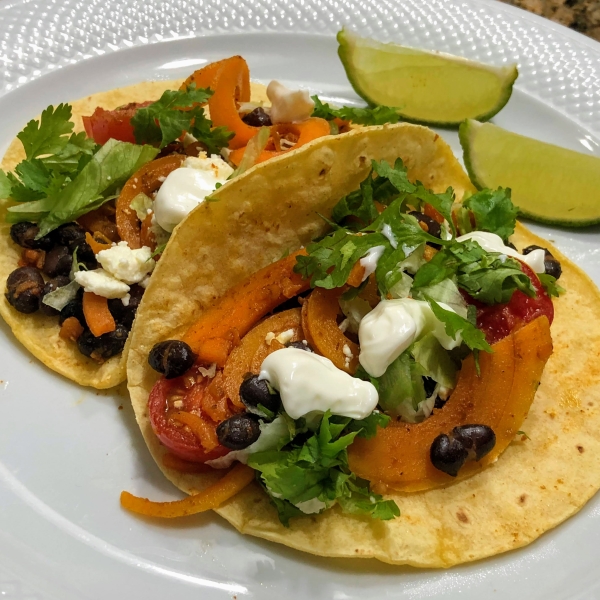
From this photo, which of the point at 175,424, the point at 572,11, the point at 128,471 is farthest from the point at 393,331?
the point at 572,11

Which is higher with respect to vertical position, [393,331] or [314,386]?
[393,331]

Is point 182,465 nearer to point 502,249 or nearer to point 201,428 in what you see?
point 201,428

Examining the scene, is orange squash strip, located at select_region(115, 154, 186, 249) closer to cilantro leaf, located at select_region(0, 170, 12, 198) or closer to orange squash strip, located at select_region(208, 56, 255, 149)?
orange squash strip, located at select_region(208, 56, 255, 149)

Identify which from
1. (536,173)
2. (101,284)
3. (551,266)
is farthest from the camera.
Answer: (536,173)

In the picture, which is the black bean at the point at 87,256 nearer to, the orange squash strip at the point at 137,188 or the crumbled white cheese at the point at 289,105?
the orange squash strip at the point at 137,188

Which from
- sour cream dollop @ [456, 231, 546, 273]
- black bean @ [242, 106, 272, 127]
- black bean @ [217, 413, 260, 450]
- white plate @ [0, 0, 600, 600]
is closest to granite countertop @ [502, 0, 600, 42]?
white plate @ [0, 0, 600, 600]

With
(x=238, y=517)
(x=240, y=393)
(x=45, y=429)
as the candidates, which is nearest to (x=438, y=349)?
(x=240, y=393)

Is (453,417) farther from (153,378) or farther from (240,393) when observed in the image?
(153,378)
